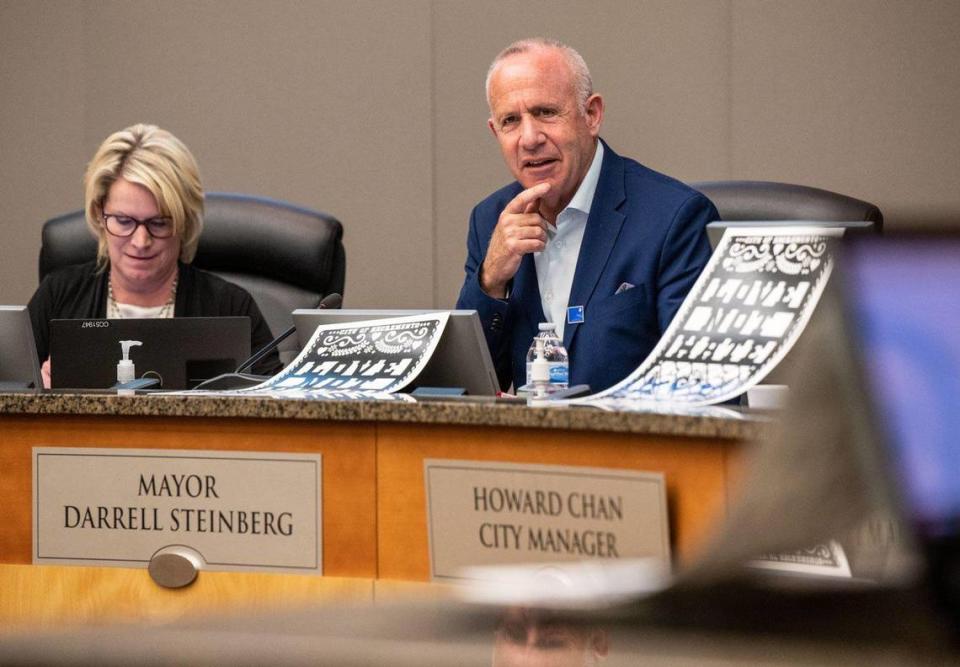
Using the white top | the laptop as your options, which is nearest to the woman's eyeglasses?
the laptop

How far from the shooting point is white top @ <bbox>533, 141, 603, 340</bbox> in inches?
92.0

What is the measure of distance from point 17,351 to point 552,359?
0.87 m

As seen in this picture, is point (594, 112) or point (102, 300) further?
point (102, 300)

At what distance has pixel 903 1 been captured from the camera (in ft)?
10.6

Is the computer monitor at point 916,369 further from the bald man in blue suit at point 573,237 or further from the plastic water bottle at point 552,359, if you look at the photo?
the bald man in blue suit at point 573,237

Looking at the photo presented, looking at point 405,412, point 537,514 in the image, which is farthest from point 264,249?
point 537,514

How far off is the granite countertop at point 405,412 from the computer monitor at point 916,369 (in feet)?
2.02

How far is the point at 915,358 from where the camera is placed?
0.49m

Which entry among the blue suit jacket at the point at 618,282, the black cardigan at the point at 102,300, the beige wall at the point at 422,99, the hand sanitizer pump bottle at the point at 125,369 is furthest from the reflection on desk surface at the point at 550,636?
the beige wall at the point at 422,99

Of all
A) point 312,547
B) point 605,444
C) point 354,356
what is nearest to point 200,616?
point 605,444

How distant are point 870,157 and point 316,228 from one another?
1507 mm

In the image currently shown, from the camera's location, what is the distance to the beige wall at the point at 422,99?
3264 millimetres

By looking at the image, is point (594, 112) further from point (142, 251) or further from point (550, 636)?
point (550, 636)

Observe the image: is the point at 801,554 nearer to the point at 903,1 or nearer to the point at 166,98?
the point at 903,1
